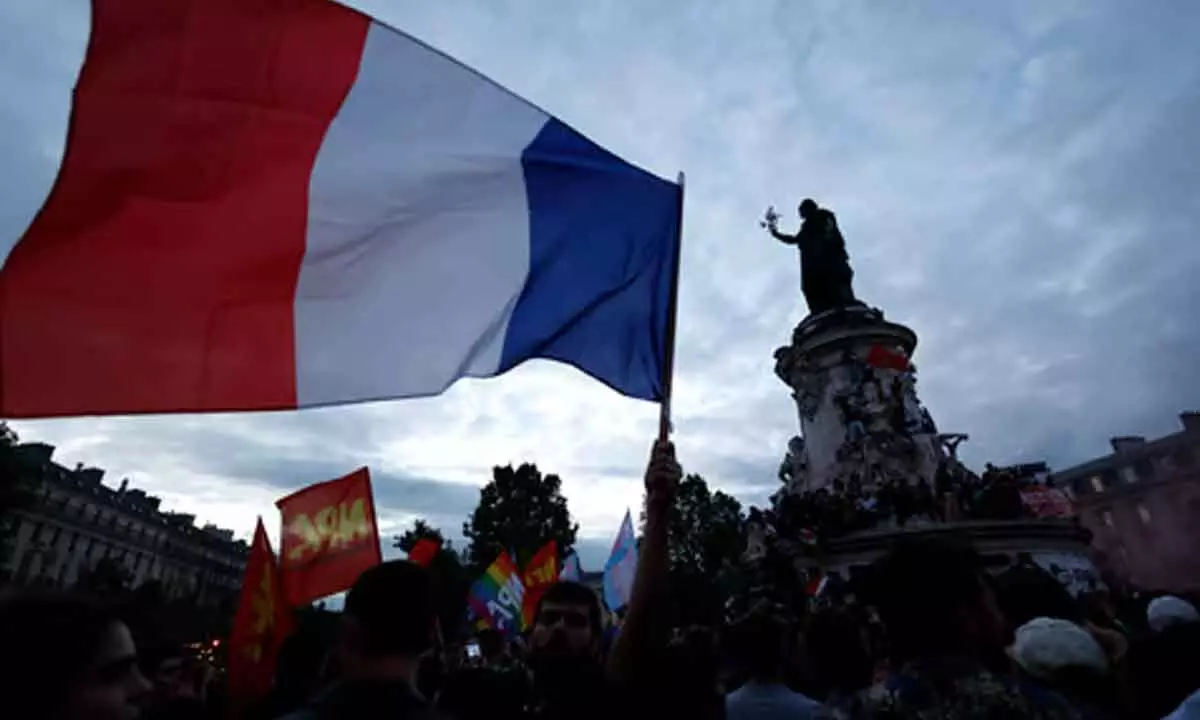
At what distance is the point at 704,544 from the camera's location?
167 feet

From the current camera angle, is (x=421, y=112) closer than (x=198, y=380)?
No

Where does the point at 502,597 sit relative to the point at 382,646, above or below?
above

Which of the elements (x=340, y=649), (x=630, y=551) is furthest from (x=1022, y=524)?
(x=340, y=649)

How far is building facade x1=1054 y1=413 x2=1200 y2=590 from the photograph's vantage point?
36531 mm

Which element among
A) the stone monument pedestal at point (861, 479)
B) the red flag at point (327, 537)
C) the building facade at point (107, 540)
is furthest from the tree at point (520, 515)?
the red flag at point (327, 537)

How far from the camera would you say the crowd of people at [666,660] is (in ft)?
5.50

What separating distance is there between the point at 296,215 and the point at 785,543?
17.3m

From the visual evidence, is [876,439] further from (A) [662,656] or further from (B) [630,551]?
(A) [662,656]

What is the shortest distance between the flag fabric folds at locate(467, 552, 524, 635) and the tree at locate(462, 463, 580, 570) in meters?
40.1

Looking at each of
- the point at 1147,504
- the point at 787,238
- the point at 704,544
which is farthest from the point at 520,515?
the point at 1147,504

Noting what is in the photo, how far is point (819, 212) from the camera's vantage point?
24531mm

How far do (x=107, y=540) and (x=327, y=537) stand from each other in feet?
232

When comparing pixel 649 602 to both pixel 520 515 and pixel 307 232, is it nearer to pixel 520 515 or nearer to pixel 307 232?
pixel 307 232

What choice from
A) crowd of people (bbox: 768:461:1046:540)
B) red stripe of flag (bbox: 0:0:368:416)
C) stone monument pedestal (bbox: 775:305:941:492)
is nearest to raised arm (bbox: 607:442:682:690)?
red stripe of flag (bbox: 0:0:368:416)
